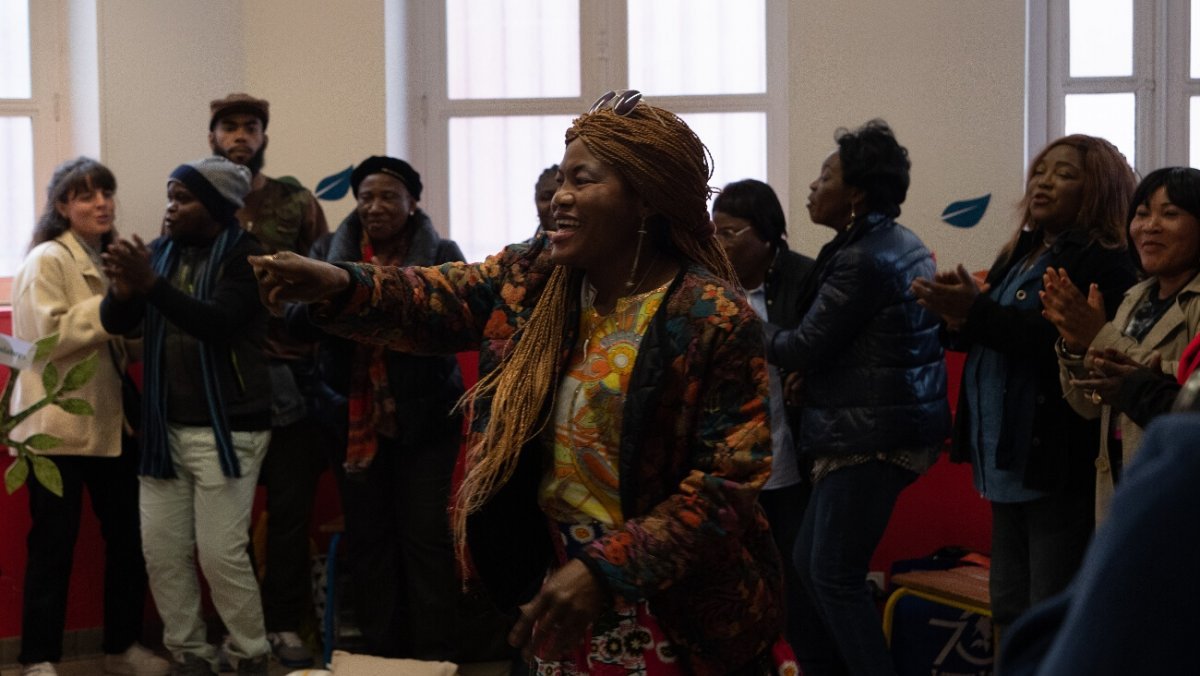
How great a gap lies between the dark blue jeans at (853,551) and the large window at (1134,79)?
2.61 m

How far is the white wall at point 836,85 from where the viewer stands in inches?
208

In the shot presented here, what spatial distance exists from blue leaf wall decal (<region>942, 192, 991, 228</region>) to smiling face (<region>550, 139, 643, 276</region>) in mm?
3497

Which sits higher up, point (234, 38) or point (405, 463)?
point (234, 38)

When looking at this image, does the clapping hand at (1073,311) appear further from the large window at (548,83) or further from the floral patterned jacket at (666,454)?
the large window at (548,83)

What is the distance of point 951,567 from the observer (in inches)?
171

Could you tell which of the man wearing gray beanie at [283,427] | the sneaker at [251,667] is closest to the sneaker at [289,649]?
the man wearing gray beanie at [283,427]

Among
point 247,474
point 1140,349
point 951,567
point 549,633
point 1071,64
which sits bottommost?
point 951,567

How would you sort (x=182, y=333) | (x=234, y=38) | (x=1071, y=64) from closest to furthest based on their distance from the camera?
(x=182, y=333), (x=234, y=38), (x=1071, y=64)

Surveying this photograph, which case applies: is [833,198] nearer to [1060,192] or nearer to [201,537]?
[1060,192]

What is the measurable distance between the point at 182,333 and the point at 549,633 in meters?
2.76

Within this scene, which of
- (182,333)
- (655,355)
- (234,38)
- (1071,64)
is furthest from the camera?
(1071,64)

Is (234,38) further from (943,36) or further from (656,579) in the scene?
(656,579)

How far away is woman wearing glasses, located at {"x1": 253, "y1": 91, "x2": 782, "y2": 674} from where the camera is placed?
1.92 m

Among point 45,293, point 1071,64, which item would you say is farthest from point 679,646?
point 1071,64
